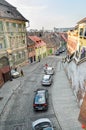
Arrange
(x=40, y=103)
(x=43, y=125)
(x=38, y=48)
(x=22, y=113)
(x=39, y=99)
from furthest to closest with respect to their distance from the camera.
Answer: (x=38, y=48), (x=39, y=99), (x=40, y=103), (x=22, y=113), (x=43, y=125)

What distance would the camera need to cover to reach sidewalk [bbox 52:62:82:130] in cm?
1840

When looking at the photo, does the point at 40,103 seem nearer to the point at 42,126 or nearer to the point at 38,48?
the point at 42,126

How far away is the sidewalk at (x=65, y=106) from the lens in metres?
18.4

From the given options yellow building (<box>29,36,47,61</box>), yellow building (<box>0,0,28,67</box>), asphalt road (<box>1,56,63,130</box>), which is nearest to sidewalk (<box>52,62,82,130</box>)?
asphalt road (<box>1,56,63,130</box>)

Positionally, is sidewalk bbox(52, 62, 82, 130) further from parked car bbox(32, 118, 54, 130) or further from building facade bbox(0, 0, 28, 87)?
building facade bbox(0, 0, 28, 87)

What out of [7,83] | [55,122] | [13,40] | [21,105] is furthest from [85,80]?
[13,40]

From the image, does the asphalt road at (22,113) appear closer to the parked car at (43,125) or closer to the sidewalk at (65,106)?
the sidewalk at (65,106)

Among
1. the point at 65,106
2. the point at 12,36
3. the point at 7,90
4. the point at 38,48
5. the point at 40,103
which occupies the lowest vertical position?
the point at 7,90

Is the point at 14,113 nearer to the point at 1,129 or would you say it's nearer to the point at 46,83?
the point at 1,129

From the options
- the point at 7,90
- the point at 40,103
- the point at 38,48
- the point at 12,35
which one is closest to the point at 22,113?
the point at 40,103

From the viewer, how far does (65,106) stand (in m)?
22.3

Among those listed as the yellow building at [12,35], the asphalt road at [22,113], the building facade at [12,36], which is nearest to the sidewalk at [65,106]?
the asphalt road at [22,113]

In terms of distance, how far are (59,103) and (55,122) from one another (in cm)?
455

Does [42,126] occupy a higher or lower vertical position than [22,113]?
higher
